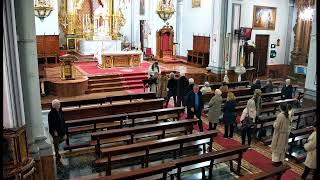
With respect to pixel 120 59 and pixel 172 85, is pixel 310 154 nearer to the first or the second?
pixel 172 85

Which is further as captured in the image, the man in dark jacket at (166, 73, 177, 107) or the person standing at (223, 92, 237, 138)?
the man in dark jacket at (166, 73, 177, 107)

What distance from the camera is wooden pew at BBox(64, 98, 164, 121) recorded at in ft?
26.6

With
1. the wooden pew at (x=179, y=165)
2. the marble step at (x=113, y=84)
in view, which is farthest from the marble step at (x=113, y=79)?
the wooden pew at (x=179, y=165)

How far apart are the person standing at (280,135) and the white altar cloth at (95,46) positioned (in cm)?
1384

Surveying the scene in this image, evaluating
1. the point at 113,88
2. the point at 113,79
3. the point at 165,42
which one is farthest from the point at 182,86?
the point at 165,42

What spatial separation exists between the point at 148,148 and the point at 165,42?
14246 millimetres

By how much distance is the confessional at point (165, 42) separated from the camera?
62.7 feet

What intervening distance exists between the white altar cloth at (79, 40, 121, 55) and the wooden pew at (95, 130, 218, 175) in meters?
13.0

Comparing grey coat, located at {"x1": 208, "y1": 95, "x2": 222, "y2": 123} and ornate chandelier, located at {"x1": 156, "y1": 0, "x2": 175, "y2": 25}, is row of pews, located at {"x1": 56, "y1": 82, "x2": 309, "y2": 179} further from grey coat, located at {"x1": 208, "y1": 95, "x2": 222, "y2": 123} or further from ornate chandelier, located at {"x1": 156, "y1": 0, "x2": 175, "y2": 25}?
ornate chandelier, located at {"x1": 156, "y1": 0, "x2": 175, "y2": 25}

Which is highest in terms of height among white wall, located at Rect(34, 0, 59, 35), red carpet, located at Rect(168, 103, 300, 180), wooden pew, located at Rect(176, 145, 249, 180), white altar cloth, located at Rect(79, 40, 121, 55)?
white wall, located at Rect(34, 0, 59, 35)

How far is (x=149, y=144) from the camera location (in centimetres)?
571

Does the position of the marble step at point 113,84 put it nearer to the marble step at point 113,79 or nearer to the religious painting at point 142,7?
the marble step at point 113,79

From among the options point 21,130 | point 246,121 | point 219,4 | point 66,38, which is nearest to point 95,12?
point 66,38

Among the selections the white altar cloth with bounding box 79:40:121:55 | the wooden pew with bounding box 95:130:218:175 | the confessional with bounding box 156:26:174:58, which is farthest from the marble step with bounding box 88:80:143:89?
the wooden pew with bounding box 95:130:218:175
